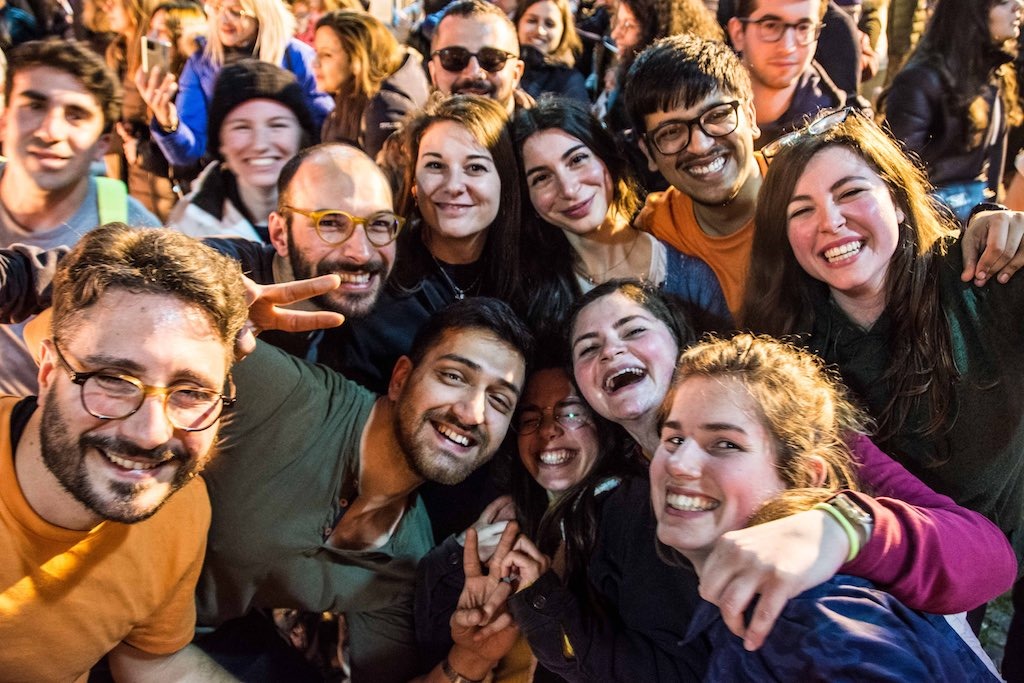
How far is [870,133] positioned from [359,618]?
6.79 feet

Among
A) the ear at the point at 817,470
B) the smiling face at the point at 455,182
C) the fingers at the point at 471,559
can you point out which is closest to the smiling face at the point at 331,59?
the smiling face at the point at 455,182

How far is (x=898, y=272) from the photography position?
7.71 feet

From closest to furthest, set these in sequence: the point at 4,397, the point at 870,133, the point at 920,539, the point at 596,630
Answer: the point at 920,539 < the point at 4,397 < the point at 596,630 < the point at 870,133

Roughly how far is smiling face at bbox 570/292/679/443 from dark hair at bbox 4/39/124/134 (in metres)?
1.61

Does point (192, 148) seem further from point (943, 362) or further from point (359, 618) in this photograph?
point (943, 362)

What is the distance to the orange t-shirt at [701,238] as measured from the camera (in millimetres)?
2812

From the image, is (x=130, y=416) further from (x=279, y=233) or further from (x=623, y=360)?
(x=623, y=360)

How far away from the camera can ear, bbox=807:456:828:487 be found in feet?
6.34

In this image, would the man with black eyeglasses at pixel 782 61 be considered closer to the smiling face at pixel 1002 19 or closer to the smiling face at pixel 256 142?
the smiling face at pixel 1002 19

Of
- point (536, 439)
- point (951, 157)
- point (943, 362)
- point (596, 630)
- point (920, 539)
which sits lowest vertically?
point (596, 630)

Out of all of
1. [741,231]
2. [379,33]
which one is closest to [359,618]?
[741,231]

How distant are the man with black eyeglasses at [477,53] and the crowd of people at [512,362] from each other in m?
0.01

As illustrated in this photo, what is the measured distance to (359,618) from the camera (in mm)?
2740

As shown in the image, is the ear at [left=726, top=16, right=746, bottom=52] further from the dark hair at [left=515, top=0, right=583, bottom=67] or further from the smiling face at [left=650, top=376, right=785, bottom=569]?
the smiling face at [left=650, top=376, right=785, bottom=569]
